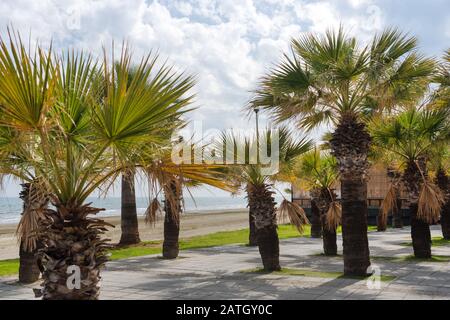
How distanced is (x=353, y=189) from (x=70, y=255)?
726 centimetres

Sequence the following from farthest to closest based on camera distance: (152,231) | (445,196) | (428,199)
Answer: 1. (152,231)
2. (445,196)
3. (428,199)

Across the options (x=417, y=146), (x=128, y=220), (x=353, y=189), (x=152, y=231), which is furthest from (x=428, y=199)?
(x=152, y=231)

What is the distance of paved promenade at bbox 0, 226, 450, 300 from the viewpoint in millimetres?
8508

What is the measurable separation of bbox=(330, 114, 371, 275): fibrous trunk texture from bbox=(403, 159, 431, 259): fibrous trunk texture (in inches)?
143

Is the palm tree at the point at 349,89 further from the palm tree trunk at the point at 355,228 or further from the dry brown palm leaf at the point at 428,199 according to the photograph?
the dry brown palm leaf at the point at 428,199

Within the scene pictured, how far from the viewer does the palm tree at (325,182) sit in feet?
48.0

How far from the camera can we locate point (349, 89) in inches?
422

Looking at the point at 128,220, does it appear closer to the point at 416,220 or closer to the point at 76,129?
the point at 416,220

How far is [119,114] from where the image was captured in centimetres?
432

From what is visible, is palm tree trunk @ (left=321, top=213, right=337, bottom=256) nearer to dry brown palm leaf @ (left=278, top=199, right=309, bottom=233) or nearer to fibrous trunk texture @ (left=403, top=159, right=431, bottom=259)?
fibrous trunk texture @ (left=403, top=159, right=431, bottom=259)

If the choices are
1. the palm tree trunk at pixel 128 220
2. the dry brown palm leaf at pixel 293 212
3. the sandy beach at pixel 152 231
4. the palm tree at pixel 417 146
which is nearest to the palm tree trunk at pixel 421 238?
the palm tree at pixel 417 146
